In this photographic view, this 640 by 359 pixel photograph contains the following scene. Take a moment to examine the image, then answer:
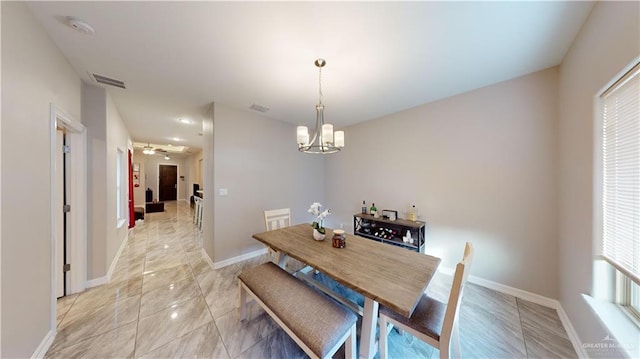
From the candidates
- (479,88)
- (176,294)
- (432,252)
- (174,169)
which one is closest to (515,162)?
(479,88)

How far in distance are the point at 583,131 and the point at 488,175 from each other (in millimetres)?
912

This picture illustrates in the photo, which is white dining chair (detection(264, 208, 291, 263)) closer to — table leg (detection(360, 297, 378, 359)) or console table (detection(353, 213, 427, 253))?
console table (detection(353, 213, 427, 253))

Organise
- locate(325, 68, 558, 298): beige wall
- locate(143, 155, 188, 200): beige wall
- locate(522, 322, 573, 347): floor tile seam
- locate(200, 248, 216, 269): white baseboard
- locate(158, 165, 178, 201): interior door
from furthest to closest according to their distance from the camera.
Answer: locate(158, 165, 178, 201): interior door < locate(143, 155, 188, 200): beige wall < locate(200, 248, 216, 269): white baseboard < locate(325, 68, 558, 298): beige wall < locate(522, 322, 573, 347): floor tile seam

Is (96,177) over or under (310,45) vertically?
under

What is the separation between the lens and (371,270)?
1.42 m

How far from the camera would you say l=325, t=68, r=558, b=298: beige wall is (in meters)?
2.05

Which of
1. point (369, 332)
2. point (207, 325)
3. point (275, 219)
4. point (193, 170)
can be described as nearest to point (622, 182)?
point (369, 332)

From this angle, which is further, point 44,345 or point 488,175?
point 488,175

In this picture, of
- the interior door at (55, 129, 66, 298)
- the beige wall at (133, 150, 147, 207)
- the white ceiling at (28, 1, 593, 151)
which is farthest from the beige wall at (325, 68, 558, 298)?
the beige wall at (133, 150, 147, 207)

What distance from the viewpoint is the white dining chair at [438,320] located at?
109 centimetres

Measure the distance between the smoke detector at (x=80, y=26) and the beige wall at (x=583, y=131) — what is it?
3.57 meters

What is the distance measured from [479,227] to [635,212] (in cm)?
143

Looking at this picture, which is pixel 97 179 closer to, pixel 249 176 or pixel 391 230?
pixel 249 176

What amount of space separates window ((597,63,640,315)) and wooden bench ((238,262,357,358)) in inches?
66.8
